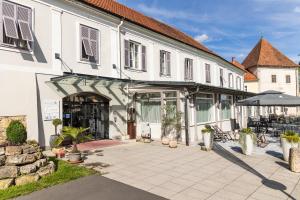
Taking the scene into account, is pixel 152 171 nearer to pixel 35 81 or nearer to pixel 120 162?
pixel 120 162

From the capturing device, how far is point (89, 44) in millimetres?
12820

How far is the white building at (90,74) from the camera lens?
10.1m

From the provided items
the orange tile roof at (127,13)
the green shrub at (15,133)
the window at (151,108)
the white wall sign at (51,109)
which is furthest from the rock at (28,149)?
the window at (151,108)

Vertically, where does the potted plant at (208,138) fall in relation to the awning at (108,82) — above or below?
below

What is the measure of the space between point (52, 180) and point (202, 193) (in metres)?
3.90

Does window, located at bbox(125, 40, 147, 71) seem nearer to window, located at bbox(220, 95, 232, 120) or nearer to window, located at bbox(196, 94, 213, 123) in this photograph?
window, located at bbox(196, 94, 213, 123)

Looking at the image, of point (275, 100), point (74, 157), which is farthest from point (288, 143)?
point (74, 157)

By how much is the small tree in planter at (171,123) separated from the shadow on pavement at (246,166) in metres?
2.10

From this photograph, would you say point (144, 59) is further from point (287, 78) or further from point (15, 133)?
point (287, 78)

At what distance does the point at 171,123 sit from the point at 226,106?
8.21 m

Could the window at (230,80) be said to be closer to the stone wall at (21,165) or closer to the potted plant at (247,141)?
the potted plant at (247,141)

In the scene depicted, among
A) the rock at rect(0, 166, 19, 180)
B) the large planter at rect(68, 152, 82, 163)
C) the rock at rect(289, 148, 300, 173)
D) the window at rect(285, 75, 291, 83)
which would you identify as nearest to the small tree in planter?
the large planter at rect(68, 152, 82, 163)

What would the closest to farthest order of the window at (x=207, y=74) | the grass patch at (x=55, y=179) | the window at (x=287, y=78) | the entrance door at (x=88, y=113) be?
the grass patch at (x=55, y=179) < the entrance door at (x=88, y=113) < the window at (x=207, y=74) < the window at (x=287, y=78)

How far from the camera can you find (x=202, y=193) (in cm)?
637
